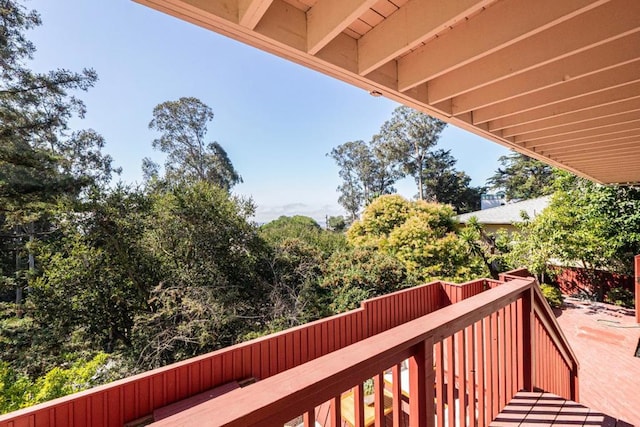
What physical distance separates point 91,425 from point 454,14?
159 inches

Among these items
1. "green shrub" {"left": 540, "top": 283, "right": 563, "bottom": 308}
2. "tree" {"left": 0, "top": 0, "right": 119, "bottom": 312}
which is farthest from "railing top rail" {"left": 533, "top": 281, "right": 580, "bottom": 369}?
"tree" {"left": 0, "top": 0, "right": 119, "bottom": 312}

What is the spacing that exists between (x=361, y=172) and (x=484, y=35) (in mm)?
22876

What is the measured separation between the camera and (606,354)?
5.16 metres

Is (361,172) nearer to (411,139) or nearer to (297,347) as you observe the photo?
(411,139)

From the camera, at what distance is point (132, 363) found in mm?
4996

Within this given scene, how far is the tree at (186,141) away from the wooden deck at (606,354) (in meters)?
14.9

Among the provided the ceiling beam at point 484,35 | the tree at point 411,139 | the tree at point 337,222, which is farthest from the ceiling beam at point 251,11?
the tree at point 337,222

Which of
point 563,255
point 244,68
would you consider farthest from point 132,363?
point 563,255

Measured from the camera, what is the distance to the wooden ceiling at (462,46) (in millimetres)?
1179

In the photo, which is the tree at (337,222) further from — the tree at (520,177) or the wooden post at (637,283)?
the wooden post at (637,283)

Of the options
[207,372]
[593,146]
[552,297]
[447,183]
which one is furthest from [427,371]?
[447,183]

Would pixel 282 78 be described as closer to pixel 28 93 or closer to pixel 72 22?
pixel 72 22

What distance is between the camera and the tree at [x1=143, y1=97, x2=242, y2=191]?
15805mm

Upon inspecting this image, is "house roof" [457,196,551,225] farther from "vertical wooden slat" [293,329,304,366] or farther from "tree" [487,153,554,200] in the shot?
"vertical wooden slat" [293,329,304,366]
